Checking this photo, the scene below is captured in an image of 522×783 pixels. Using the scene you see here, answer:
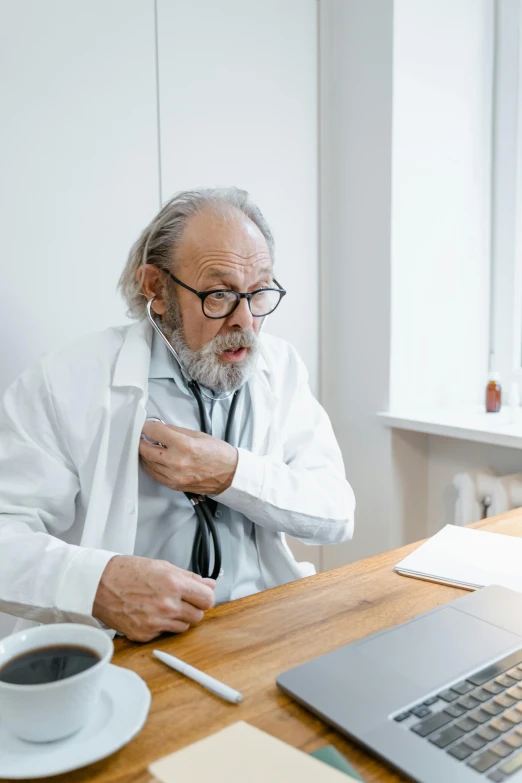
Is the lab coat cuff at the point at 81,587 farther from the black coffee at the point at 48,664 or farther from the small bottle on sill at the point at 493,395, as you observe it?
the small bottle on sill at the point at 493,395

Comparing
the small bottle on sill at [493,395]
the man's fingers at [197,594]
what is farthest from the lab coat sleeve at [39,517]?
the small bottle on sill at [493,395]

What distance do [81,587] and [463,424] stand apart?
1.39m

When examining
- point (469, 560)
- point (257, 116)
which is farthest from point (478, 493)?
point (257, 116)

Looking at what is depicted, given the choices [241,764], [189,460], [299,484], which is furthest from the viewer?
[299,484]

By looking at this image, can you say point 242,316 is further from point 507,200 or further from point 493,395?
point 507,200

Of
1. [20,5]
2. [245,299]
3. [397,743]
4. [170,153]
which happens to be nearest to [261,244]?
[245,299]

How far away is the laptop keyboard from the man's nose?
Result: 803 mm

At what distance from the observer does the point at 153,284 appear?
1425 mm

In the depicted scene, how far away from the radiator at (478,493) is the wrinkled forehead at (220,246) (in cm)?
112

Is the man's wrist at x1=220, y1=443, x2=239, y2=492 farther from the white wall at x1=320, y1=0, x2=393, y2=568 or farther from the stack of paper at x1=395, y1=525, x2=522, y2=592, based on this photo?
the white wall at x1=320, y1=0, x2=393, y2=568

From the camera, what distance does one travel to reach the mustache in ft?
4.33

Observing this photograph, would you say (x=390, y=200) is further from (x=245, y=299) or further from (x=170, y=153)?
(x=245, y=299)

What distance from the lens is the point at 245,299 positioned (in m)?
1.30

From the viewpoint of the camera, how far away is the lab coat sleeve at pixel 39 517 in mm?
907
